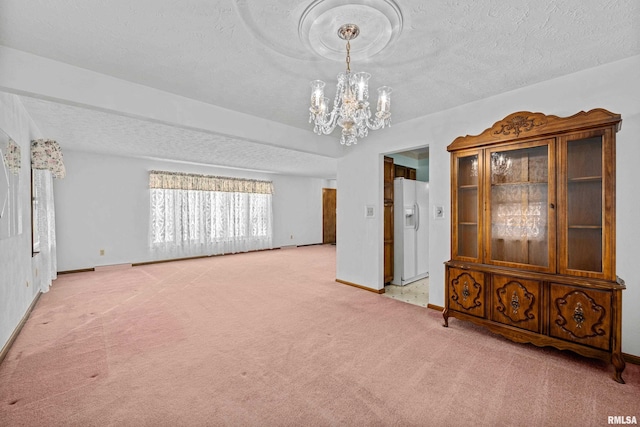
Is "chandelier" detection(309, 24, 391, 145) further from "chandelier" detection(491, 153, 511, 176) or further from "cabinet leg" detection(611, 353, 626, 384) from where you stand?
"cabinet leg" detection(611, 353, 626, 384)

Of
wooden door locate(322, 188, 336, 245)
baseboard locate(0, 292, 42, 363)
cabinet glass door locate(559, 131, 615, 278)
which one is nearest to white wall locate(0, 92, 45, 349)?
baseboard locate(0, 292, 42, 363)

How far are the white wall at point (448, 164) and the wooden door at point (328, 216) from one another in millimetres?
5555

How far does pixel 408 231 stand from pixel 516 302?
A: 240cm

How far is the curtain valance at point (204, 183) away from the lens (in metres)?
6.67

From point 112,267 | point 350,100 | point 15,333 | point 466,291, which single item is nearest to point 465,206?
point 466,291

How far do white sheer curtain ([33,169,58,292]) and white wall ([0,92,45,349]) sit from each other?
0.76 ft

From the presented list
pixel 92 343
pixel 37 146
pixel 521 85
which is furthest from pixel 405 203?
pixel 37 146

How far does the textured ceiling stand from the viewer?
Answer: 1684mm

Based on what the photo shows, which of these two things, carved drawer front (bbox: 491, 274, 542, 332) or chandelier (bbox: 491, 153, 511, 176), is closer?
carved drawer front (bbox: 491, 274, 542, 332)

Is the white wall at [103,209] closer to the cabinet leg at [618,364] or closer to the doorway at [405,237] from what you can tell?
the doorway at [405,237]

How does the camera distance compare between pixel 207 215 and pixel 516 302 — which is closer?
pixel 516 302

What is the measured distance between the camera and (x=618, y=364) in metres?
2.02

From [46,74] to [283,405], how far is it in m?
3.07

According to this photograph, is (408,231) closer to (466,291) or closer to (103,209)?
(466,291)
